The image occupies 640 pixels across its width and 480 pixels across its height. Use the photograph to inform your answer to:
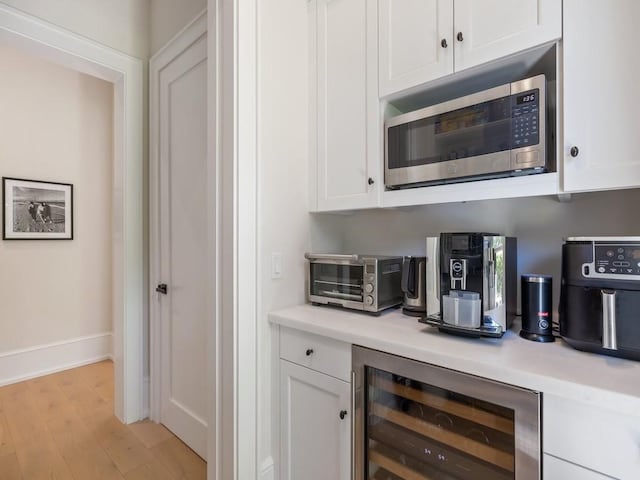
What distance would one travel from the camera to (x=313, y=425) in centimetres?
130

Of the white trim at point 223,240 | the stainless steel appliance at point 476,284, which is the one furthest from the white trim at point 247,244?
the stainless steel appliance at point 476,284

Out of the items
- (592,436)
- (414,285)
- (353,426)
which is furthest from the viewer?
(414,285)

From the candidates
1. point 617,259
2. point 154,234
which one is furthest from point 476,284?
point 154,234

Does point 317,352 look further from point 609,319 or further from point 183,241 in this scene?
point 183,241

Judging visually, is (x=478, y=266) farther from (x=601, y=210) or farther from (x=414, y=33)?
(x=414, y=33)

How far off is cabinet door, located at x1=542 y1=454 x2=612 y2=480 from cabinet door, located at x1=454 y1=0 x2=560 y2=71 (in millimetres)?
1245

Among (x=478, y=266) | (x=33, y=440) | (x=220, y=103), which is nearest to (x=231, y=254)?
(x=220, y=103)

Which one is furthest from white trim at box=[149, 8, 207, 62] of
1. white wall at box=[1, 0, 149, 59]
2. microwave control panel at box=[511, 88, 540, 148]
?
microwave control panel at box=[511, 88, 540, 148]

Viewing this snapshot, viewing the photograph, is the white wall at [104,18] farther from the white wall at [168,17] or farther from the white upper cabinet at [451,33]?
the white upper cabinet at [451,33]

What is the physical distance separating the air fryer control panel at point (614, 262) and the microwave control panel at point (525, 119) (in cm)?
40

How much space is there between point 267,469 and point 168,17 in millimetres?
2738

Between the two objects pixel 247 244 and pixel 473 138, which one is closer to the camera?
pixel 473 138

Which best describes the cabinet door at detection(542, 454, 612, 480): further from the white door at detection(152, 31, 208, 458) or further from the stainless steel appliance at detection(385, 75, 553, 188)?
the white door at detection(152, 31, 208, 458)

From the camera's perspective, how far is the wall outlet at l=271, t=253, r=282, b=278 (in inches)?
58.9
